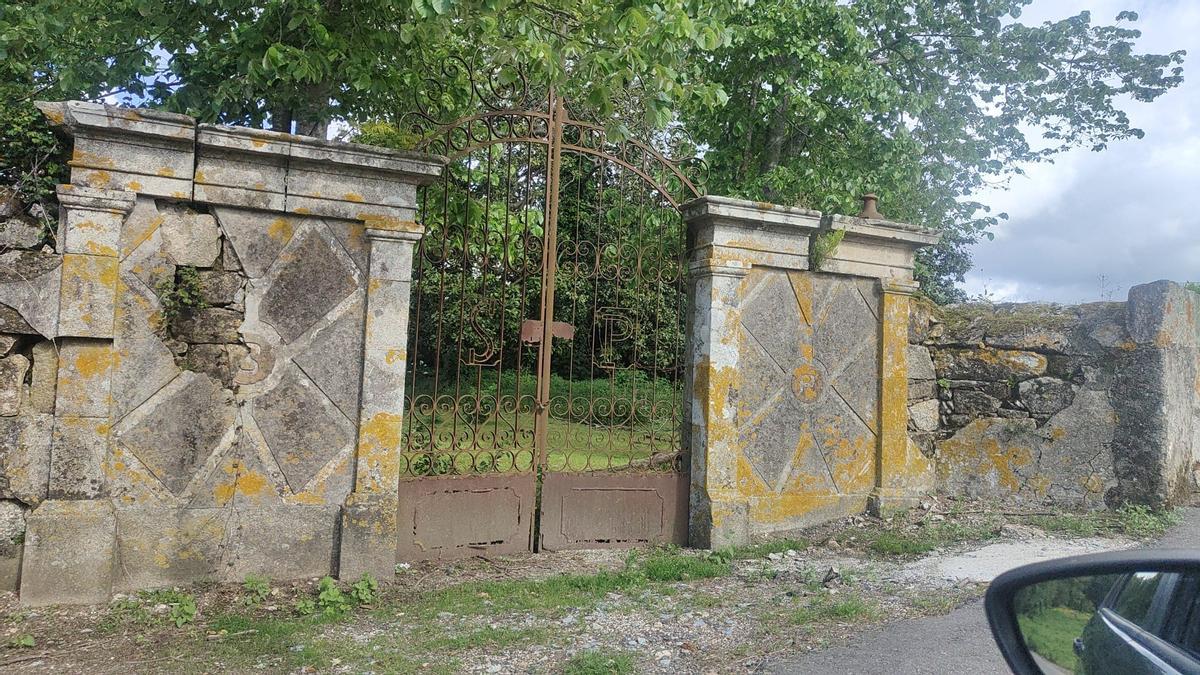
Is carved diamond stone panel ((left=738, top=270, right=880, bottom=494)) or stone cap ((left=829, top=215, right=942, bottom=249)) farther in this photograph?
stone cap ((left=829, top=215, right=942, bottom=249))

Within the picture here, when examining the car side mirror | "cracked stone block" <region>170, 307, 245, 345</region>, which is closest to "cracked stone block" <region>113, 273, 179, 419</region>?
"cracked stone block" <region>170, 307, 245, 345</region>

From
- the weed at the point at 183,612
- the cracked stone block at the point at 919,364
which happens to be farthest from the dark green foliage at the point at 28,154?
the cracked stone block at the point at 919,364

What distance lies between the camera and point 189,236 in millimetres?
4496

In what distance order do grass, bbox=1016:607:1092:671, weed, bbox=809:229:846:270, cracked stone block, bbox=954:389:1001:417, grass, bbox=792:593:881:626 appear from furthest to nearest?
cracked stone block, bbox=954:389:1001:417, weed, bbox=809:229:846:270, grass, bbox=792:593:881:626, grass, bbox=1016:607:1092:671

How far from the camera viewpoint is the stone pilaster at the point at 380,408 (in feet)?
15.4

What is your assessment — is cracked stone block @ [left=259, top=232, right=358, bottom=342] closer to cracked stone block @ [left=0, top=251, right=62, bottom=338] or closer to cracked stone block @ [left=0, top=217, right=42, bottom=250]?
cracked stone block @ [left=0, top=251, right=62, bottom=338]

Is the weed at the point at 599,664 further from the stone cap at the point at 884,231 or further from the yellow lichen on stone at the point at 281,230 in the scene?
the stone cap at the point at 884,231

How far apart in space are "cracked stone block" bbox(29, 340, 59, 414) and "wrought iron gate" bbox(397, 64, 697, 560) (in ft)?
6.38

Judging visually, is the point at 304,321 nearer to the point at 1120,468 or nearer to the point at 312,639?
the point at 312,639

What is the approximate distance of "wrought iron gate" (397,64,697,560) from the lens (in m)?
5.23

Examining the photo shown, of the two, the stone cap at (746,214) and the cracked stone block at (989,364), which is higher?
the stone cap at (746,214)

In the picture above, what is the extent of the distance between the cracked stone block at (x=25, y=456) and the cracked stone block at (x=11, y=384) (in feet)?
0.17

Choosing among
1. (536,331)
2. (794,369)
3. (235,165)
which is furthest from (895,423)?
(235,165)

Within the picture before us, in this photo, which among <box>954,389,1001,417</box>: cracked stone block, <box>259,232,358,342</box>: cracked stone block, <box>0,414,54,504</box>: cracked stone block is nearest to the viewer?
<box>0,414,54,504</box>: cracked stone block
